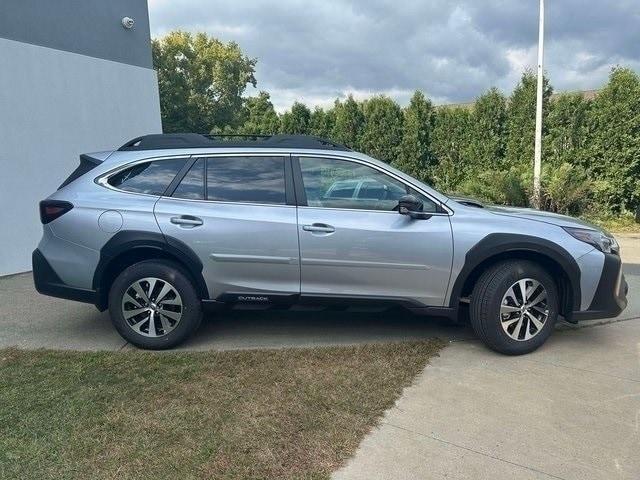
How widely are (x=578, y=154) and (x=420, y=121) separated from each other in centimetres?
426

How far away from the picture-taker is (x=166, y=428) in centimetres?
301

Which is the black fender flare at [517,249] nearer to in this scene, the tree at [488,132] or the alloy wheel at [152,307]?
the alloy wheel at [152,307]

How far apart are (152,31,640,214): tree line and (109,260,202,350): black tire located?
9.36m

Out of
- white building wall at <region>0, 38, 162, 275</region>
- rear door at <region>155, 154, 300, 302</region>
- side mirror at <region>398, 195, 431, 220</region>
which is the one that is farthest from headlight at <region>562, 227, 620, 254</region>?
white building wall at <region>0, 38, 162, 275</region>

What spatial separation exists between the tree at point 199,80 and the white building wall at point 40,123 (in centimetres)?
2683

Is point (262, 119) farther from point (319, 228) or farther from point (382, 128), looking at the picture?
point (319, 228)

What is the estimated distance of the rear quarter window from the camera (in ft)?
14.0

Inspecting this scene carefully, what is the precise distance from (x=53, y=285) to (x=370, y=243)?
272cm

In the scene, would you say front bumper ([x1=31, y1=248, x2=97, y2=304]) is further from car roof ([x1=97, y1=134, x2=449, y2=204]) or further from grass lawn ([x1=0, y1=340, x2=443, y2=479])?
car roof ([x1=97, y1=134, x2=449, y2=204])

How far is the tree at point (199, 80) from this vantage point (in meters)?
35.0

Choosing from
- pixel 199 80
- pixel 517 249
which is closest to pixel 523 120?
pixel 517 249

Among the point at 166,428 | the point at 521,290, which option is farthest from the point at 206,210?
the point at 521,290

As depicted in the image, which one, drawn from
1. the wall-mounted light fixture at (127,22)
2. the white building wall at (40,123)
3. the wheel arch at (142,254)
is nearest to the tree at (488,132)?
the wall-mounted light fixture at (127,22)

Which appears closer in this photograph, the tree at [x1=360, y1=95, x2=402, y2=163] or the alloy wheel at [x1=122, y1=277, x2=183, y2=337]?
the alloy wheel at [x1=122, y1=277, x2=183, y2=337]
